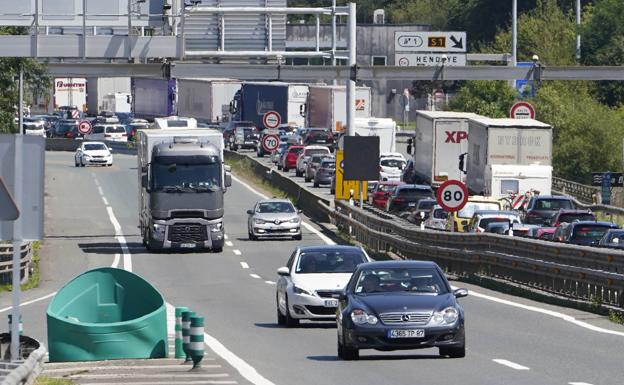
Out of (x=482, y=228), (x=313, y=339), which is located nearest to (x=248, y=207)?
(x=482, y=228)

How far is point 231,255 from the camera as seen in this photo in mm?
46438

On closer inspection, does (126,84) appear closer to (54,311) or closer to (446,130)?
(446,130)

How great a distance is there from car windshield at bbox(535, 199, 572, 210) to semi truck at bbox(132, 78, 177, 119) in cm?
5753

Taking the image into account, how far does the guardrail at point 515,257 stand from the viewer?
27.0m

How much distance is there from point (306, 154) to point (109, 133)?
29.4 metres

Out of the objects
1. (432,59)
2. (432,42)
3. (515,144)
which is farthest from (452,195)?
(432,59)

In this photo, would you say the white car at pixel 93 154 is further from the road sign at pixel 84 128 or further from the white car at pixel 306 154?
the road sign at pixel 84 128

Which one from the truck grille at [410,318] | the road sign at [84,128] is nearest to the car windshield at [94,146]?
the road sign at [84,128]

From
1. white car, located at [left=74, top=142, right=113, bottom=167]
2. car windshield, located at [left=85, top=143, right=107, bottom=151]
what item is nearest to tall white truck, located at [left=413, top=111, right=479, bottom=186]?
white car, located at [left=74, top=142, right=113, bottom=167]

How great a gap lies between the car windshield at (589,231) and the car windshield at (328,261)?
13154mm

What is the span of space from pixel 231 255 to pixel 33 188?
102ft

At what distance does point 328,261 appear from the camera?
25.6 m

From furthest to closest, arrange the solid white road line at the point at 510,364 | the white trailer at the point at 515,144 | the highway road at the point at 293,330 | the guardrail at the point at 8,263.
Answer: the white trailer at the point at 515,144 → the guardrail at the point at 8,263 → the solid white road line at the point at 510,364 → the highway road at the point at 293,330

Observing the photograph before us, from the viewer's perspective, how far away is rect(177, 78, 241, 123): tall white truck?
336ft
